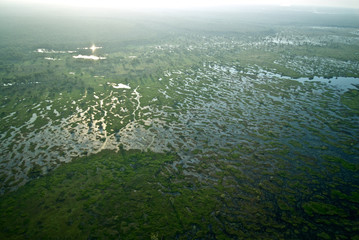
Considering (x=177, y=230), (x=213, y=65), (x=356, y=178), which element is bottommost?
(x=177, y=230)

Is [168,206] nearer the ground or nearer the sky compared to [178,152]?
nearer the ground

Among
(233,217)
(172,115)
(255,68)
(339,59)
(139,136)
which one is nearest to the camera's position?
(233,217)

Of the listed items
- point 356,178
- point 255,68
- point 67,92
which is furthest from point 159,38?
point 356,178

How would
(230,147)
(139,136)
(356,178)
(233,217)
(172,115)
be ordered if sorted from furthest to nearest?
(172,115) < (139,136) < (230,147) < (356,178) < (233,217)

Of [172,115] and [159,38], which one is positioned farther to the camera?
[159,38]

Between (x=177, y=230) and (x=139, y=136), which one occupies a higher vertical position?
(x=139, y=136)

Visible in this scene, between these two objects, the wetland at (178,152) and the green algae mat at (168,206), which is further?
the wetland at (178,152)

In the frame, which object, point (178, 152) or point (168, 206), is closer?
point (168, 206)

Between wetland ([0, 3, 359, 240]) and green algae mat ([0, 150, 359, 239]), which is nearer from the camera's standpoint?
green algae mat ([0, 150, 359, 239])

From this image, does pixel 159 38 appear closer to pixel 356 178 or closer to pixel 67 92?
pixel 67 92
